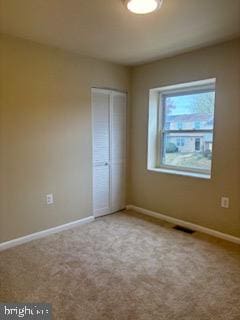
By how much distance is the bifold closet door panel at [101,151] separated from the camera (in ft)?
11.7

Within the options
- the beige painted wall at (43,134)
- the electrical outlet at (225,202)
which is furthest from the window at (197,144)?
the beige painted wall at (43,134)

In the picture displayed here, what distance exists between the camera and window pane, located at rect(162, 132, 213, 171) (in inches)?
131

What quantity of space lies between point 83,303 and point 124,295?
13.1 inches

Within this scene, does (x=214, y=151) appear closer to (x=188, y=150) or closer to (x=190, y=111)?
(x=188, y=150)

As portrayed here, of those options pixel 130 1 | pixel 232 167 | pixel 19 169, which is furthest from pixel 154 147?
pixel 130 1

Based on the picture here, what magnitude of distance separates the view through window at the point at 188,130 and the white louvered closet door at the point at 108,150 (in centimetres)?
67

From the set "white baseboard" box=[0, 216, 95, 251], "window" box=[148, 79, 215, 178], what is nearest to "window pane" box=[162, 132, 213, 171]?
"window" box=[148, 79, 215, 178]

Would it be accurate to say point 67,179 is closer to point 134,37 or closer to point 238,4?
point 134,37

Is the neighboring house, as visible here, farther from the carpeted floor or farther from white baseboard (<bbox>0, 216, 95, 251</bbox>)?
white baseboard (<bbox>0, 216, 95, 251</bbox>)

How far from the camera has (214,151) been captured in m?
3.03

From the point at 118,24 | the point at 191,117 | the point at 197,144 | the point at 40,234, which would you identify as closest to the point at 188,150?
the point at 197,144

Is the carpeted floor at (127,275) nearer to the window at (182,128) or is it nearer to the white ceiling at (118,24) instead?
the window at (182,128)

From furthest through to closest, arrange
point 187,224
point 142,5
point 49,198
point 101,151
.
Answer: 1. point 101,151
2. point 187,224
3. point 49,198
4. point 142,5

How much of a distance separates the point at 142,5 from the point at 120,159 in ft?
7.85
